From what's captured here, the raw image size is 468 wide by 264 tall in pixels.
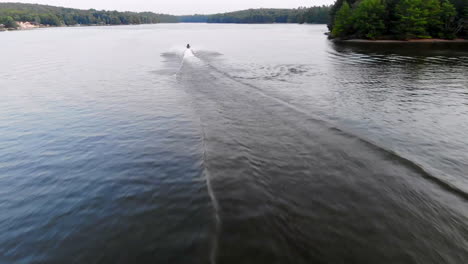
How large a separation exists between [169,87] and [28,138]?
15.1 metres

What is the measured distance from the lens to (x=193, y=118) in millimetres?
19094

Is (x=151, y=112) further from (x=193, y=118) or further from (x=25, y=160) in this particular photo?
A: (x=25, y=160)

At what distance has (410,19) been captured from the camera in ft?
265

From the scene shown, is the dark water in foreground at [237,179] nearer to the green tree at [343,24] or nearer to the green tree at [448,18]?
the green tree at [448,18]

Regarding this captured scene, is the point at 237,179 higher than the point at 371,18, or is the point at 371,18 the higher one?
the point at 371,18

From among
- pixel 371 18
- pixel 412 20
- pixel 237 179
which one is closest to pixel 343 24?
pixel 371 18

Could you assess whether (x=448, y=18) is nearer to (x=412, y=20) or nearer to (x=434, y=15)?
(x=434, y=15)

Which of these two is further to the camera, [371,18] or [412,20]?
[371,18]

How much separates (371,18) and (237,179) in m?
98.9

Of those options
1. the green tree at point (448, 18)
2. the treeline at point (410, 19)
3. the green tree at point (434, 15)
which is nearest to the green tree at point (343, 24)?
the treeline at point (410, 19)

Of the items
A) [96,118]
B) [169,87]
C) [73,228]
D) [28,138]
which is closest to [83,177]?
[73,228]

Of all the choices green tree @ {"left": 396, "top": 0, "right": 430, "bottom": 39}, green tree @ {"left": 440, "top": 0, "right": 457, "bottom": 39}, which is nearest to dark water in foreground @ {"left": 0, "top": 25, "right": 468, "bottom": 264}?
green tree @ {"left": 396, "top": 0, "right": 430, "bottom": 39}

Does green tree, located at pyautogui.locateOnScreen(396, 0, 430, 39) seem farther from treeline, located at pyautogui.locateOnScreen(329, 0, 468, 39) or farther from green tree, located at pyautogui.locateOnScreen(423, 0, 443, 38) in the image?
green tree, located at pyautogui.locateOnScreen(423, 0, 443, 38)

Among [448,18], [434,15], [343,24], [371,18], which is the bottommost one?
[343,24]
